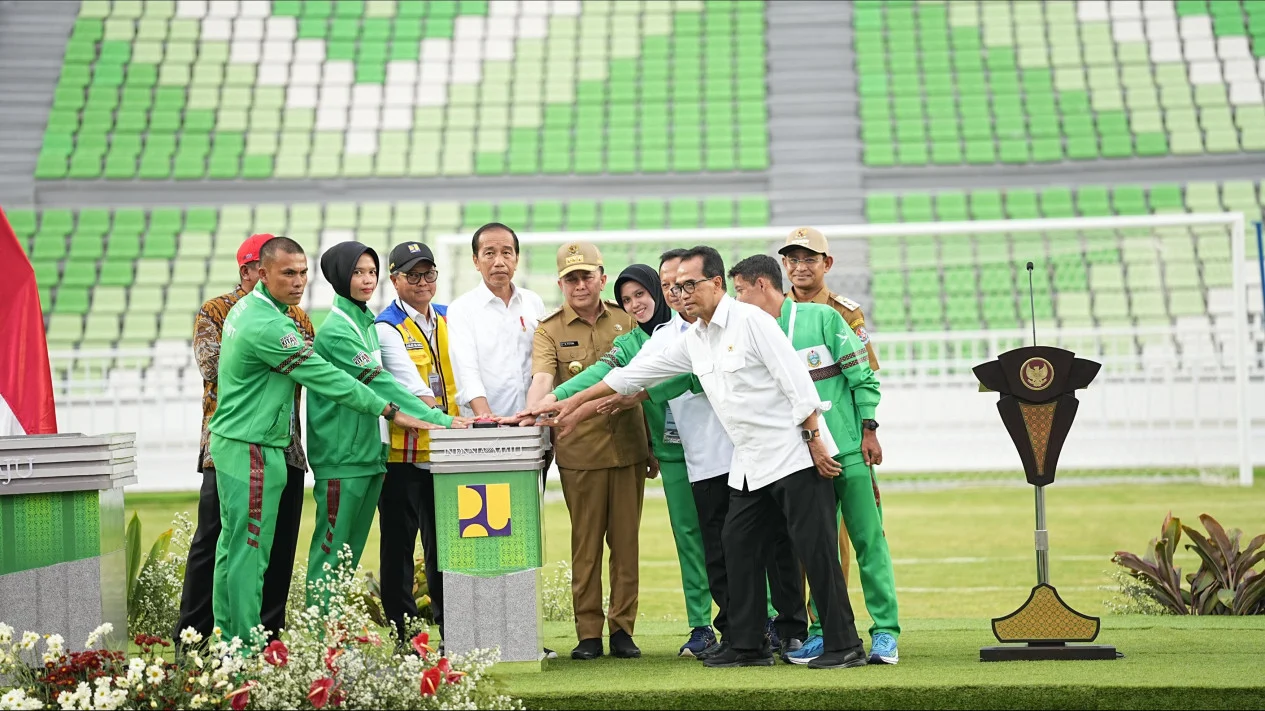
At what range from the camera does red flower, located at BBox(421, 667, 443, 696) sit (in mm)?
4113

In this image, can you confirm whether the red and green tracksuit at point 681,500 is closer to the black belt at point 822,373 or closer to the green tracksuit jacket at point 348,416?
the black belt at point 822,373

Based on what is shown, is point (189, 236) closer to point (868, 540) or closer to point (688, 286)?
point (688, 286)

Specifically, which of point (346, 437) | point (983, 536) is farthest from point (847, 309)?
point (983, 536)

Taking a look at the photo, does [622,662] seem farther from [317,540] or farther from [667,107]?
[667,107]

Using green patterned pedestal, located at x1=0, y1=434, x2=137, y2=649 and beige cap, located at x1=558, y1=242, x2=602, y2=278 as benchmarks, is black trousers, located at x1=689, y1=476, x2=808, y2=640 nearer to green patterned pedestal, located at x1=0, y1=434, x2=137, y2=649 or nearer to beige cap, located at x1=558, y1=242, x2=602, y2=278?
beige cap, located at x1=558, y1=242, x2=602, y2=278

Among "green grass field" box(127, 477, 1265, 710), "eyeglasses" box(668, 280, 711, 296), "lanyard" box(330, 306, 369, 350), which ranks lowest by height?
"green grass field" box(127, 477, 1265, 710)

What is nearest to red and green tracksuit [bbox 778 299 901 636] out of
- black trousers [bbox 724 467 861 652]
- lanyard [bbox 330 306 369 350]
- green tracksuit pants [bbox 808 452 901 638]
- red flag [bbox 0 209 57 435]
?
green tracksuit pants [bbox 808 452 901 638]

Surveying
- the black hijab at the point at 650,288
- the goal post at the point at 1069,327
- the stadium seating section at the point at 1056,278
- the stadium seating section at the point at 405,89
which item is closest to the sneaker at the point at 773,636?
the black hijab at the point at 650,288

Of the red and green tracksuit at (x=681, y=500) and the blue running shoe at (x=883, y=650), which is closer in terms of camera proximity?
the blue running shoe at (x=883, y=650)

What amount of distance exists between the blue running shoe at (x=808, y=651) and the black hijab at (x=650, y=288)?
1487 millimetres

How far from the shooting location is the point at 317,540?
522 centimetres

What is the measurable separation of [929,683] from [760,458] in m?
1.06

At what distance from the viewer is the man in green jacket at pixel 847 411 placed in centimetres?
521

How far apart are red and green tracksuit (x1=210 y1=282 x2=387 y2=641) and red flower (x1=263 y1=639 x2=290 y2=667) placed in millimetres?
732
